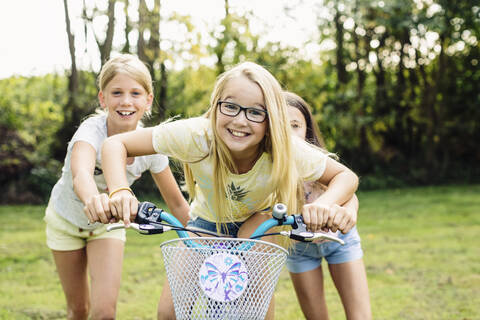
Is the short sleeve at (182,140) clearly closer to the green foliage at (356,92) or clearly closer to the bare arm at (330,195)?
the bare arm at (330,195)

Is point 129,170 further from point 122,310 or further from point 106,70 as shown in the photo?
point 122,310

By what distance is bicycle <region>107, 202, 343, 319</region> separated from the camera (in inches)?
86.4

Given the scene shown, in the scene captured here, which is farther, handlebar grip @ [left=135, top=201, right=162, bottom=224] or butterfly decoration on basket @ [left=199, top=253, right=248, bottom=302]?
handlebar grip @ [left=135, top=201, right=162, bottom=224]

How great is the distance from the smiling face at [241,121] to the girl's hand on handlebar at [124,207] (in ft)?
2.10

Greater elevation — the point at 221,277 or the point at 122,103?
the point at 122,103

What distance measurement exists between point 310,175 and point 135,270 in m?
4.71

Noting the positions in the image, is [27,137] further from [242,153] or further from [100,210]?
[100,210]

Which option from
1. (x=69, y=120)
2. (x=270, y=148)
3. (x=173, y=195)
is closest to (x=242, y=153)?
(x=270, y=148)

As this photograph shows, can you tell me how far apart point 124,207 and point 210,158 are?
0.77 meters

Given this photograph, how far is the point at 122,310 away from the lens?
547 centimetres

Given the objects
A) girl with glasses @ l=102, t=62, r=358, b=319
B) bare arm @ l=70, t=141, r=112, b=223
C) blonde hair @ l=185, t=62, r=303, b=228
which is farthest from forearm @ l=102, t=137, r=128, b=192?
blonde hair @ l=185, t=62, r=303, b=228

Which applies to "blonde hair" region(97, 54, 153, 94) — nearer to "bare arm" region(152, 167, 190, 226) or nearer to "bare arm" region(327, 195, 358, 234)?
"bare arm" region(152, 167, 190, 226)

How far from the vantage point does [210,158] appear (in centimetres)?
298

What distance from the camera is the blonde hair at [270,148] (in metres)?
2.71
